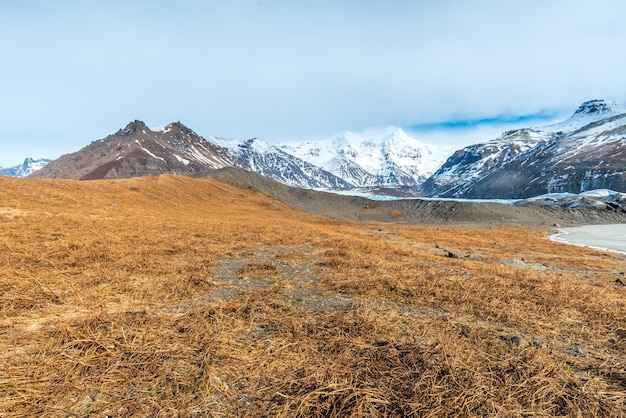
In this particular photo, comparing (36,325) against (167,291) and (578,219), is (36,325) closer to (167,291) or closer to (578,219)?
(167,291)

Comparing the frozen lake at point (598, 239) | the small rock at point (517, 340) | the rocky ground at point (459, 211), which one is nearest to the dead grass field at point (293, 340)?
the small rock at point (517, 340)

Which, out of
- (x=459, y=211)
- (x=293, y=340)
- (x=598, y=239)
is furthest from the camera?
(x=459, y=211)

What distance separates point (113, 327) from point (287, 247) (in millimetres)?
9882

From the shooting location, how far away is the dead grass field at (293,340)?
3.23 metres

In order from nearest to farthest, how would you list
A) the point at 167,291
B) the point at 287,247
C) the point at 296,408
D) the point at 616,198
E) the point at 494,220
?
the point at 296,408 < the point at 167,291 < the point at 287,247 < the point at 494,220 < the point at 616,198

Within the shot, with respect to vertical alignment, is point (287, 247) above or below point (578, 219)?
above

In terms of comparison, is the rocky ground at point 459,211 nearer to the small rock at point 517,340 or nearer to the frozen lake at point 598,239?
the frozen lake at point 598,239

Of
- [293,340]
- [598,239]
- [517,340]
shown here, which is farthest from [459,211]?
[293,340]

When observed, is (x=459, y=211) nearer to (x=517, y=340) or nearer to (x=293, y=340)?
(x=517, y=340)

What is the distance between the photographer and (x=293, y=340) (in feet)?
15.2

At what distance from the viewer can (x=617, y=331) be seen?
534 centimetres

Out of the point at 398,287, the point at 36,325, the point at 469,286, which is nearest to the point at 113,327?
the point at 36,325

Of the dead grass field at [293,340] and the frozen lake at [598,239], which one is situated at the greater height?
the dead grass field at [293,340]

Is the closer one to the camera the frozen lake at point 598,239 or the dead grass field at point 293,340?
the dead grass field at point 293,340
